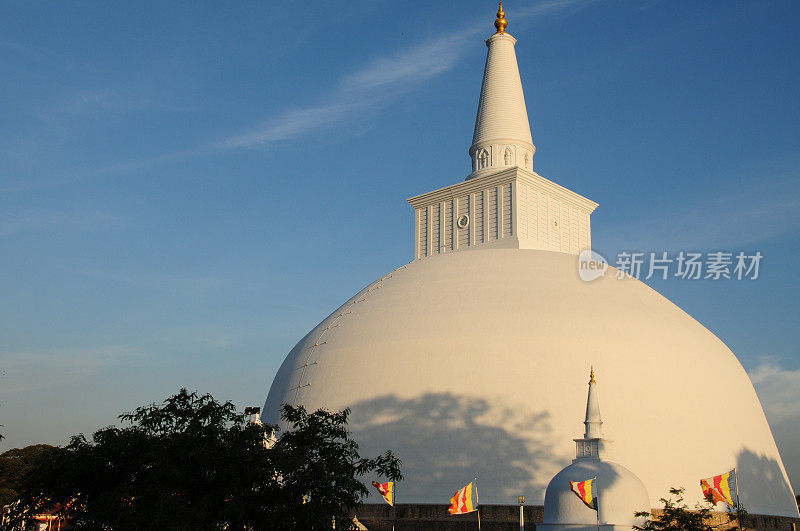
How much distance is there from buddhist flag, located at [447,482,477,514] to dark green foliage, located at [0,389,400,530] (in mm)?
5636

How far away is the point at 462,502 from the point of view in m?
28.5

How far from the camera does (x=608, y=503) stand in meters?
25.4

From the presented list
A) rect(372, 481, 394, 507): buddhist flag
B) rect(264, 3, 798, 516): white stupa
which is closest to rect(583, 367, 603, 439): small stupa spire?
rect(264, 3, 798, 516): white stupa

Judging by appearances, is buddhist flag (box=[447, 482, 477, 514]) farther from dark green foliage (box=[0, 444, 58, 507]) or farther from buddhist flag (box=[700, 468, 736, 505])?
dark green foliage (box=[0, 444, 58, 507])

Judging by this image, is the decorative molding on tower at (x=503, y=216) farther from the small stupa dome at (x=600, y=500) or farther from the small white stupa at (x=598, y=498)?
the small stupa dome at (x=600, y=500)

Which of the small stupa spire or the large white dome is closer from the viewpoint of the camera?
the small stupa spire

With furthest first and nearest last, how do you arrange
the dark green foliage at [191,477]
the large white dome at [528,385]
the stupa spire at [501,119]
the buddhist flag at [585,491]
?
the stupa spire at [501,119]
the large white dome at [528,385]
the buddhist flag at [585,491]
the dark green foliage at [191,477]

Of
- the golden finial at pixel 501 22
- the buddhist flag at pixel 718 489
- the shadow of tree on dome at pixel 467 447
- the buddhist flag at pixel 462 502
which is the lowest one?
the buddhist flag at pixel 462 502

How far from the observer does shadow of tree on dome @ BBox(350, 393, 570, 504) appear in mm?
→ 29484

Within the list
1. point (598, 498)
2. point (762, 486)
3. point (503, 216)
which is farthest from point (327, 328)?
point (762, 486)

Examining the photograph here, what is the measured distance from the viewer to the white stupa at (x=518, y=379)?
1180 inches

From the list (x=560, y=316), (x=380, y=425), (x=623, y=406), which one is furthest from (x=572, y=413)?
(x=380, y=425)

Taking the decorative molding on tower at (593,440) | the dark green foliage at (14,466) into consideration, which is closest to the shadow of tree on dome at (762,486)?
the decorative molding on tower at (593,440)

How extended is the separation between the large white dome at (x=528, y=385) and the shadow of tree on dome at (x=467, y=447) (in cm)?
4
